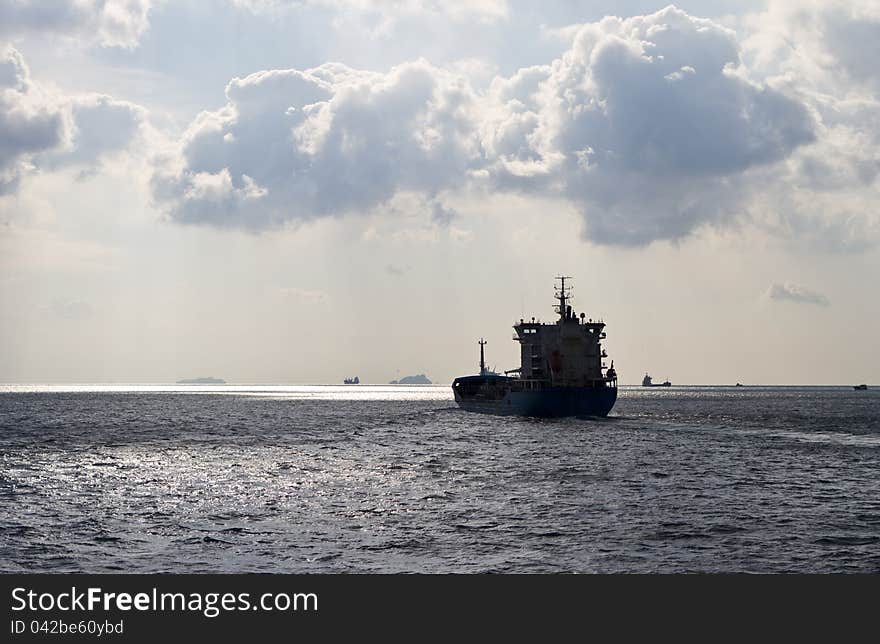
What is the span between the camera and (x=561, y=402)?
373 feet

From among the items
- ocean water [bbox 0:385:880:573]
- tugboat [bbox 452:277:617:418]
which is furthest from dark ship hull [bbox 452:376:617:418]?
ocean water [bbox 0:385:880:573]

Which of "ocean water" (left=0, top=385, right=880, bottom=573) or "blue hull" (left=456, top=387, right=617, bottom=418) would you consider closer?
"ocean water" (left=0, top=385, right=880, bottom=573)

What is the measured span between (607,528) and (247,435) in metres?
70.1

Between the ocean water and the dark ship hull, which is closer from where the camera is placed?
the ocean water

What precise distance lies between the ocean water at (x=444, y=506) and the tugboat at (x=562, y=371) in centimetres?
3158

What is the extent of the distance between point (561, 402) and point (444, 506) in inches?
2925

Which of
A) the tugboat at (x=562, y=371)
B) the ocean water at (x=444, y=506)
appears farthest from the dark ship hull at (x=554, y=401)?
the ocean water at (x=444, y=506)

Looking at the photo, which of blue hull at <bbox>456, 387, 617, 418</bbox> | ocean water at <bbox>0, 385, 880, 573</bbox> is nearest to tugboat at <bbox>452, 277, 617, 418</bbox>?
blue hull at <bbox>456, 387, 617, 418</bbox>

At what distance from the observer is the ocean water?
96.1ft

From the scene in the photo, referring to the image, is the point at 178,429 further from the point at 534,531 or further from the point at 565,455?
the point at 534,531

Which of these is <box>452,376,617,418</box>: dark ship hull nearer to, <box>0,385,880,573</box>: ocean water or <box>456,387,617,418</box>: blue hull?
<box>456,387,617,418</box>: blue hull

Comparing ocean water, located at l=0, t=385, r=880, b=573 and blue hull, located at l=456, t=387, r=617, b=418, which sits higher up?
blue hull, located at l=456, t=387, r=617, b=418

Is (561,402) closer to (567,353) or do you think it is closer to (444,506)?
(567,353)

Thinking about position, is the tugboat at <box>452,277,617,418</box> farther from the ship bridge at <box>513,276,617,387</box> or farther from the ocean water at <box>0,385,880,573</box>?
the ocean water at <box>0,385,880,573</box>
